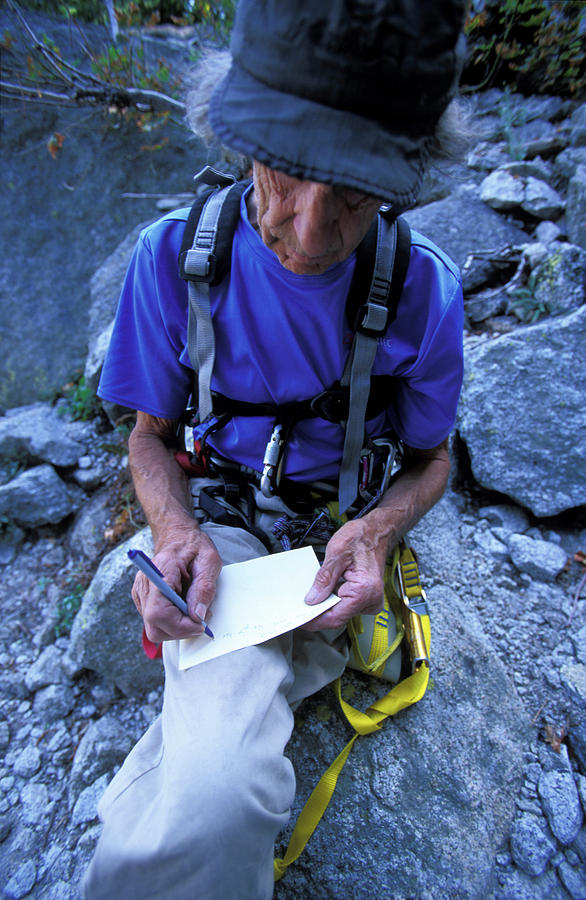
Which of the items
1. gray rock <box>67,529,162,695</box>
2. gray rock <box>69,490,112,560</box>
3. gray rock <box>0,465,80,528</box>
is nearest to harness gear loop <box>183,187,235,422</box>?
gray rock <box>67,529,162,695</box>

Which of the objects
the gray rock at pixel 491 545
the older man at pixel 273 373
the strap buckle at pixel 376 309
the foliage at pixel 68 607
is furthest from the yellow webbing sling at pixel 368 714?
the foliage at pixel 68 607

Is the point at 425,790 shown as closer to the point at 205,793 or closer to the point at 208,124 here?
the point at 205,793

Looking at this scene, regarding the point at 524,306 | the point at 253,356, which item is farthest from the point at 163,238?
the point at 524,306

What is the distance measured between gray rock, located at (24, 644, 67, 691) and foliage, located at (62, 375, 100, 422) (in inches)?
65.0

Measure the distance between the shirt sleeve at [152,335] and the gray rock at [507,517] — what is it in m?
1.77

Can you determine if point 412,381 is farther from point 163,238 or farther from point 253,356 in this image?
point 163,238

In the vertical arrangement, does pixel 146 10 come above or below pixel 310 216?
above

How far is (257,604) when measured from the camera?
1.54 metres

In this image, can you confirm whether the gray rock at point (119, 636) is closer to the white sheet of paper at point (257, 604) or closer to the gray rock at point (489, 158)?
the white sheet of paper at point (257, 604)

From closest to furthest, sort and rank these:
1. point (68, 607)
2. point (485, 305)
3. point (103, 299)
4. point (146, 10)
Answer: point (68, 607) → point (485, 305) → point (103, 299) → point (146, 10)

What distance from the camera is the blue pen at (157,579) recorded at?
3.72 ft

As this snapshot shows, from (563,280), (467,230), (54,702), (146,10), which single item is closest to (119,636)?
(54,702)

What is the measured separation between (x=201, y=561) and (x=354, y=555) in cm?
52

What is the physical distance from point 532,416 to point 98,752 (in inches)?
106
